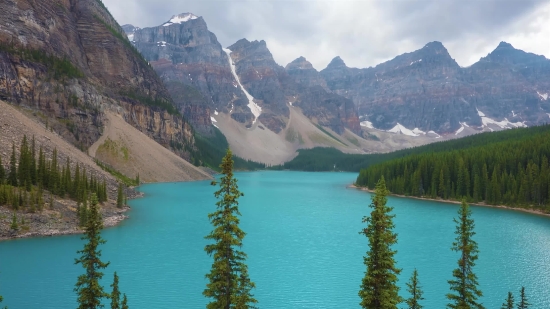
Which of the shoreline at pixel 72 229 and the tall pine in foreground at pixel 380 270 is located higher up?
the tall pine in foreground at pixel 380 270

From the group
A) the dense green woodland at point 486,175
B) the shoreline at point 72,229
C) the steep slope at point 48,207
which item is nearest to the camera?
the shoreline at point 72,229

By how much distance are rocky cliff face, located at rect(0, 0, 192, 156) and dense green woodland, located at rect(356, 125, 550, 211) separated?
294 feet

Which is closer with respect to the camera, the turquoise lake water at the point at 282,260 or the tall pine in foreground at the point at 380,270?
the tall pine in foreground at the point at 380,270

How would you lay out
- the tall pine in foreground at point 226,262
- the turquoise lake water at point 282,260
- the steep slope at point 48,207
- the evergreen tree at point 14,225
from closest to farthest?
the tall pine in foreground at point 226,262 → the turquoise lake water at point 282,260 → the evergreen tree at point 14,225 → the steep slope at point 48,207

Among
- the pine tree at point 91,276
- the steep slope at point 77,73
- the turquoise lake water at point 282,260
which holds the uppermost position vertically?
the steep slope at point 77,73

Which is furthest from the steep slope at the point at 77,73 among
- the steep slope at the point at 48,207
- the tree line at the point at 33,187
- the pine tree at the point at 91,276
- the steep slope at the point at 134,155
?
the pine tree at the point at 91,276

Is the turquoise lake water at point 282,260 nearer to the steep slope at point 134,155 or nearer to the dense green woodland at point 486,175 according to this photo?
the dense green woodland at point 486,175

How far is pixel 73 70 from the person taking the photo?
116 meters

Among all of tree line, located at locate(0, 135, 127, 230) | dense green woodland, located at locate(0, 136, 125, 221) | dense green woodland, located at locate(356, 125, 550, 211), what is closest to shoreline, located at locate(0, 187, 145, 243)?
tree line, located at locate(0, 135, 127, 230)

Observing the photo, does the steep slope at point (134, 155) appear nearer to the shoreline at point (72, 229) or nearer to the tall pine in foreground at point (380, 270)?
the shoreline at point (72, 229)

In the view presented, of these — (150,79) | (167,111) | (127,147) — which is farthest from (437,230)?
(150,79)

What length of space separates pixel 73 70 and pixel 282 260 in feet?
348

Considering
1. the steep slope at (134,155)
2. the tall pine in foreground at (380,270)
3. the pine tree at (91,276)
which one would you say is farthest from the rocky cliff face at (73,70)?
the tall pine in foreground at (380,270)

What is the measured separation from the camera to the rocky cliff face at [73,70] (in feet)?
324
